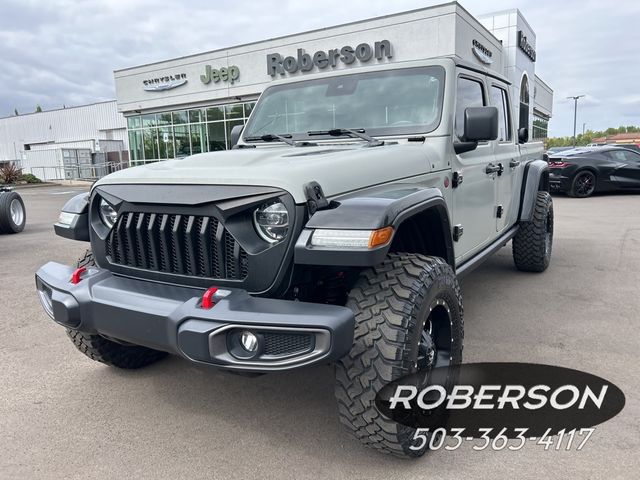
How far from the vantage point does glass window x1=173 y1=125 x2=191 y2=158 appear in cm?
2577

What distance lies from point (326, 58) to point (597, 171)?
440 inches

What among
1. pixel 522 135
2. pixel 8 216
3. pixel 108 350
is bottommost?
pixel 108 350

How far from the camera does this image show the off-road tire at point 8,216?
9277 mm

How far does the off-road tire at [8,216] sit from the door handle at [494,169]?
8.71m

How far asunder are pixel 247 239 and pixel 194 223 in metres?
0.28

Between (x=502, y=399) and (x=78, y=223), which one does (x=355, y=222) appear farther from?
(x=78, y=223)

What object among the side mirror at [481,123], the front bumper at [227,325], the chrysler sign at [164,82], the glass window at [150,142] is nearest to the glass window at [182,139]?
the glass window at [150,142]

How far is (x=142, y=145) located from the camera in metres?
27.9

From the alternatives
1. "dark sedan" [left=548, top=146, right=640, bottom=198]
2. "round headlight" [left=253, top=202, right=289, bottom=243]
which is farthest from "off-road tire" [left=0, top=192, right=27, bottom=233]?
"dark sedan" [left=548, top=146, right=640, bottom=198]

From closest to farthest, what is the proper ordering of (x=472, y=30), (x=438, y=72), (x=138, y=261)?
(x=138, y=261)
(x=438, y=72)
(x=472, y=30)

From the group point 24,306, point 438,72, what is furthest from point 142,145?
point 438,72

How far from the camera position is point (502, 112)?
455 centimetres

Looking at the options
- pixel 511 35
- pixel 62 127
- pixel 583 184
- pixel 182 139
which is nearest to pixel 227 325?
pixel 583 184

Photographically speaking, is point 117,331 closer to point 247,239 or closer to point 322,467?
point 247,239
